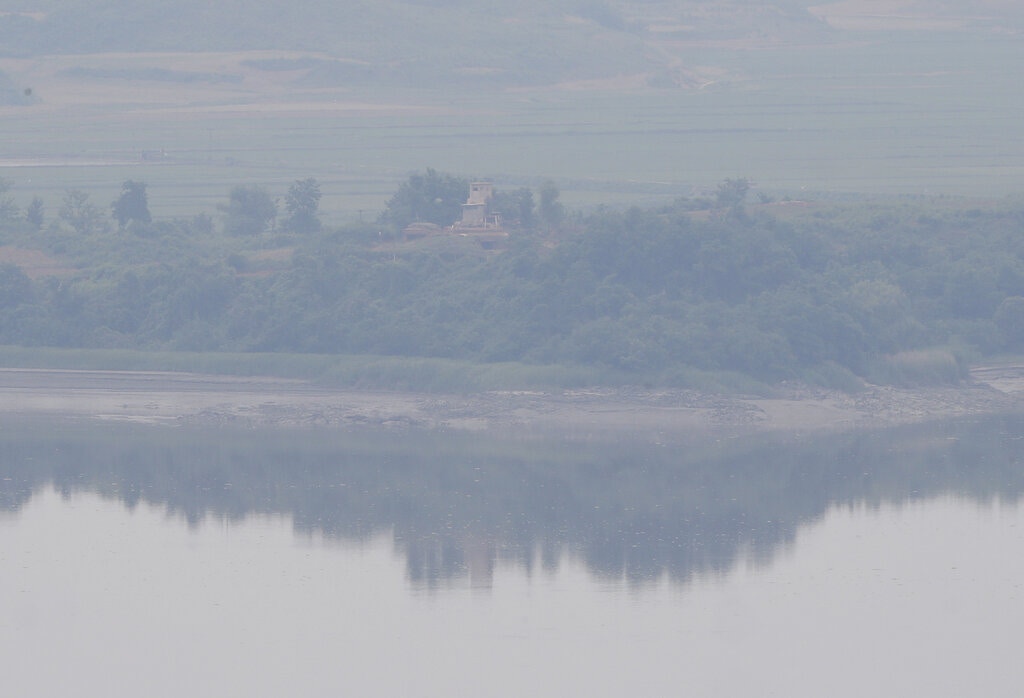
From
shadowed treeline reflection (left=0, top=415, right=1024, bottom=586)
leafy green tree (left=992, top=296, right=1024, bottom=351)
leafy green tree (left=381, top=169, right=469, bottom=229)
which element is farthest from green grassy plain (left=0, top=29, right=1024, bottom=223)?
shadowed treeline reflection (left=0, top=415, right=1024, bottom=586)

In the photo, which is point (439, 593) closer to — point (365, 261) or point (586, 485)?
point (586, 485)

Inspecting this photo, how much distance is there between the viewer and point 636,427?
170 ft

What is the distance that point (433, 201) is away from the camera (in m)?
65.4

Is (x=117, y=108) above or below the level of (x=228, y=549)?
above

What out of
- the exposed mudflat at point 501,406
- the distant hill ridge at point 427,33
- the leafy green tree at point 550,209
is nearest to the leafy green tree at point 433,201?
the leafy green tree at point 550,209

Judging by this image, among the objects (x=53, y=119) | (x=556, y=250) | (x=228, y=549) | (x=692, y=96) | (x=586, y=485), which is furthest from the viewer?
(x=692, y=96)

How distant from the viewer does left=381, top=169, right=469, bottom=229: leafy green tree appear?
65.4 metres

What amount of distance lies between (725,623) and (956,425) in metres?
17.9

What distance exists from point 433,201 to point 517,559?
2610 cm

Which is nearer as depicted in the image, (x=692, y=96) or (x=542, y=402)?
(x=542, y=402)

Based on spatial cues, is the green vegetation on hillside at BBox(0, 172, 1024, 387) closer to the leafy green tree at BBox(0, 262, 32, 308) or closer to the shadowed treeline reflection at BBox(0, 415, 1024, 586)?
the leafy green tree at BBox(0, 262, 32, 308)

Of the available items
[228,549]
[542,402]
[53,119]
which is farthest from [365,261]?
[53,119]

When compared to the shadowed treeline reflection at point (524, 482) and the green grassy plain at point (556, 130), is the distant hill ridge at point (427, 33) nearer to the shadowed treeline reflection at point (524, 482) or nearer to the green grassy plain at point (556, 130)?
the green grassy plain at point (556, 130)

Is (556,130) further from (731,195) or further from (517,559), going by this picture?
(517,559)
